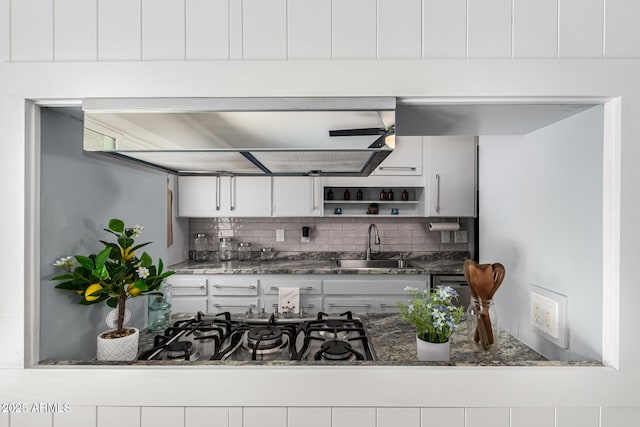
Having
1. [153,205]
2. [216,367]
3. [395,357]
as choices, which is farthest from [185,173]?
[395,357]

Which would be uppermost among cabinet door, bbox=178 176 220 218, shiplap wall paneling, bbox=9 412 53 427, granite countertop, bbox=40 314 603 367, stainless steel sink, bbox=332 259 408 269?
cabinet door, bbox=178 176 220 218

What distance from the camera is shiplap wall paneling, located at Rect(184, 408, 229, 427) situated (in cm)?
82

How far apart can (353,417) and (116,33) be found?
1185 mm

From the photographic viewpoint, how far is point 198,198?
339cm

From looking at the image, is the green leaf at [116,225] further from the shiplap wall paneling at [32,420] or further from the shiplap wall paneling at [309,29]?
the shiplap wall paneling at [309,29]

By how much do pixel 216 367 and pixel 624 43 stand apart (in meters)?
1.36

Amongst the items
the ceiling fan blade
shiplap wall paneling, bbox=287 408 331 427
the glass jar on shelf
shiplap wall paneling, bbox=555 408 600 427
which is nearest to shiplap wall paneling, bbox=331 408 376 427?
shiplap wall paneling, bbox=287 408 331 427

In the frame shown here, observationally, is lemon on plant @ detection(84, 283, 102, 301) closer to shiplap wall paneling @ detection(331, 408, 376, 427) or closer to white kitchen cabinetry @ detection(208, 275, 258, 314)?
shiplap wall paneling @ detection(331, 408, 376, 427)

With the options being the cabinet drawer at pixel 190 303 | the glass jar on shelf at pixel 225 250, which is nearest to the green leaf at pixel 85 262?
the cabinet drawer at pixel 190 303

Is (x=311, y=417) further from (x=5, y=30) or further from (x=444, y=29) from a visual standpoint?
(x=5, y=30)

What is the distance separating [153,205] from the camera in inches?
57.7

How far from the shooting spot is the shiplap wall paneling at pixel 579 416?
0.81 metres

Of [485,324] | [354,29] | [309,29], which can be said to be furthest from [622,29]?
[485,324]

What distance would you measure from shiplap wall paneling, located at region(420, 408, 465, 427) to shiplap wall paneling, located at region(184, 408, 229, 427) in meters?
0.51
